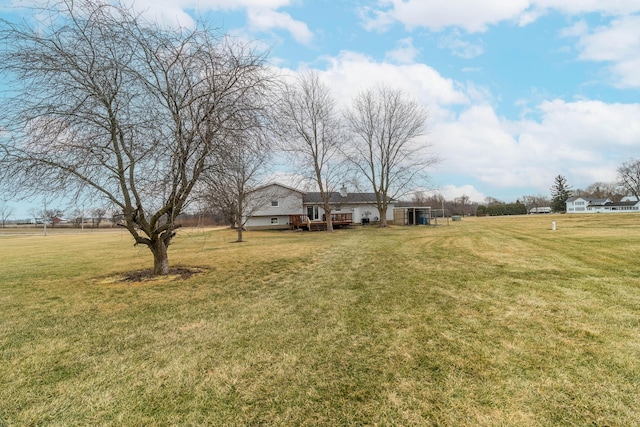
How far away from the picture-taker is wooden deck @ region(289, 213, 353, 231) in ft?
97.3

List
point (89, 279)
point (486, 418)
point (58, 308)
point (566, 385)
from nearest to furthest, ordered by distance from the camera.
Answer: point (486, 418)
point (566, 385)
point (58, 308)
point (89, 279)

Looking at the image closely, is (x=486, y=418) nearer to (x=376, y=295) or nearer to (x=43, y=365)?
(x=376, y=295)

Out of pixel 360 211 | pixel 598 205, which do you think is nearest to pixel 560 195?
pixel 598 205

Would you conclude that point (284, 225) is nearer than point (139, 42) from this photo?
No

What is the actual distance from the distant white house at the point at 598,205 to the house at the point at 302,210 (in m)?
66.3

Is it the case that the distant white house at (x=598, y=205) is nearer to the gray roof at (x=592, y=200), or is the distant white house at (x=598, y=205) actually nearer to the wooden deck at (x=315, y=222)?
the gray roof at (x=592, y=200)

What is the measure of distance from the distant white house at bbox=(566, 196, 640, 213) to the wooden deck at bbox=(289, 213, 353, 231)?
71285mm

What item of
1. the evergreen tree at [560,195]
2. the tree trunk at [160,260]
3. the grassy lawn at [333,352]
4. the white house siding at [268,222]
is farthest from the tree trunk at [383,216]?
the evergreen tree at [560,195]

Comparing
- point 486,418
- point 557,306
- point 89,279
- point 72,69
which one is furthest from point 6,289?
point 557,306

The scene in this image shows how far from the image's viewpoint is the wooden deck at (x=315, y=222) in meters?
29.7

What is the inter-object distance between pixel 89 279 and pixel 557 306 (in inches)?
425

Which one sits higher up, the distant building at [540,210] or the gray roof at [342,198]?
the gray roof at [342,198]

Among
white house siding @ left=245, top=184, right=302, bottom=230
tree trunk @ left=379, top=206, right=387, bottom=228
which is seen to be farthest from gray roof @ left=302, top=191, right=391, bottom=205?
tree trunk @ left=379, top=206, right=387, bottom=228

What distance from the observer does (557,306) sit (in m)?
4.86
